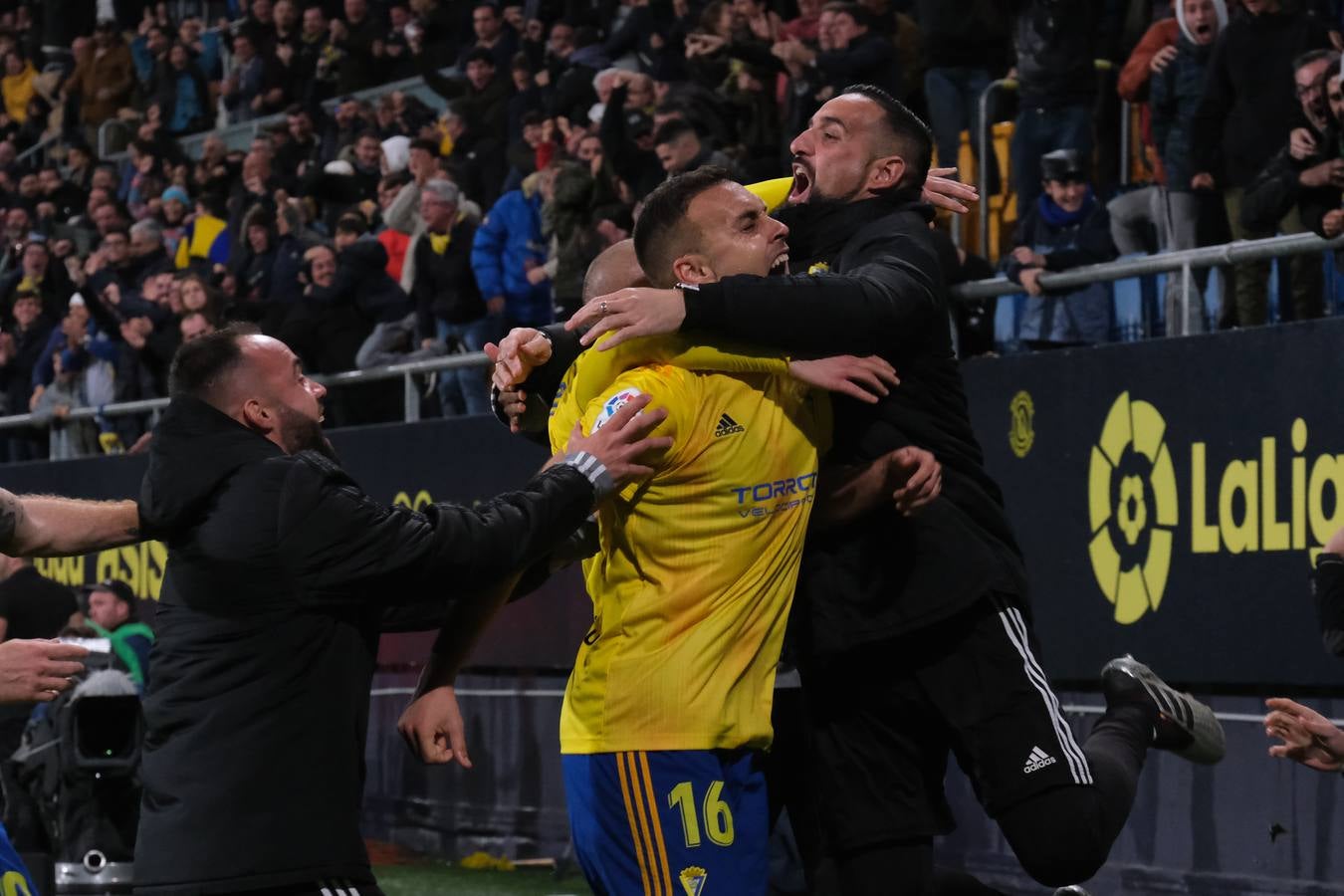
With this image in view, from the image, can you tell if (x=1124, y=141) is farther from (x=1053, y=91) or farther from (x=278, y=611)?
(x=278, y=611)

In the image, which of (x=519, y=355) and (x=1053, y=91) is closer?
(x=519, y=355)

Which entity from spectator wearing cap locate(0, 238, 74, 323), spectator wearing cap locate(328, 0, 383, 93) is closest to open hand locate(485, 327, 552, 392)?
spectator wearing cap locate(328, 0, 383, 93)

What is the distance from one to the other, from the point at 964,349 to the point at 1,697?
20.2ft

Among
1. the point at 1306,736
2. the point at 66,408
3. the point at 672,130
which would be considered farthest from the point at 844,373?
the point at 66,408

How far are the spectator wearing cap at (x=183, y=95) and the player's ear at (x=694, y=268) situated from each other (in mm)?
20291

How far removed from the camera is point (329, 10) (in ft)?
73.4

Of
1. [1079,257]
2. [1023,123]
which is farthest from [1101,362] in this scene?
[1023,123]

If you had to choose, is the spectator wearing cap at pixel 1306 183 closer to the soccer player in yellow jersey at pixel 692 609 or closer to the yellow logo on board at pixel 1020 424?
the yellow logo on board at pixel 1020 424

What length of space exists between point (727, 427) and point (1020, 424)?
528 cm

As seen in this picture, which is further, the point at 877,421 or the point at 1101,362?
the point at 1101,362

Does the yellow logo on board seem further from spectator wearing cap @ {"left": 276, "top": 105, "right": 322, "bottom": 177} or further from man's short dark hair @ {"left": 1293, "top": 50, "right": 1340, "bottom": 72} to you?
spectator wearing cap @ {"left": 276, "top": 105, "right": 322, "bottom": 177}

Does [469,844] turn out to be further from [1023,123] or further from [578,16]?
[578,16]

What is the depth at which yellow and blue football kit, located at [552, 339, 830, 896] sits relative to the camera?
4520 mm

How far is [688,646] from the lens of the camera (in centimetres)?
453
